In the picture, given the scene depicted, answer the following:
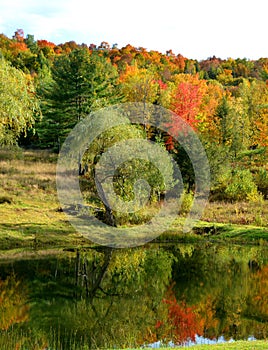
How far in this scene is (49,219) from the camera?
3378cm

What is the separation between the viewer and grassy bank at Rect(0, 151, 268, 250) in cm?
3075

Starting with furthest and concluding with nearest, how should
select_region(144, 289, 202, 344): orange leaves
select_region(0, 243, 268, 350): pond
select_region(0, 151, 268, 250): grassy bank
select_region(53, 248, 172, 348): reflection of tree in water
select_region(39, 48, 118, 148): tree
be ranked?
select_region(39, 48, 118, 148): tree, select_region(0, 151, 268, 250): grassy bank, select_region(53, 248, 172, 348): reflection of tree in water, select_region(0, 243, 268, 350): pond, select_region(144, 289, 202, 344): orange leaves

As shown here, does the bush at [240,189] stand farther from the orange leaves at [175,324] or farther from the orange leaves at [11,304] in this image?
the orange leaves at [11,304]

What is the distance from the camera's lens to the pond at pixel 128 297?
51.5ft

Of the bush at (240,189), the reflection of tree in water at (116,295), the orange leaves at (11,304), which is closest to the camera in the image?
the reflection of tree in water at (116,295)

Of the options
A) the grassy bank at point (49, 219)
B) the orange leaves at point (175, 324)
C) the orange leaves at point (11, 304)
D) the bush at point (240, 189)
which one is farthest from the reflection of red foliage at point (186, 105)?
the orange leaves at point (175, 324)

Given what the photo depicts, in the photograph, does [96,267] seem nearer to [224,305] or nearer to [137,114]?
[224,305]

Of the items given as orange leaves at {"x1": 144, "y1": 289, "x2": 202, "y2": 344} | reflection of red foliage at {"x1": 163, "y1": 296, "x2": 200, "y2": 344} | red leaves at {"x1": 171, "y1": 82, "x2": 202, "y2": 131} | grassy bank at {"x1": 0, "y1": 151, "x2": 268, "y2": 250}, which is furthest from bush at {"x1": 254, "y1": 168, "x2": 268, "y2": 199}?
orange leaves at {"x1": 144, "y1": 289, "x2": 202, "y2": 344}

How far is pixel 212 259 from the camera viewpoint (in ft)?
95.1

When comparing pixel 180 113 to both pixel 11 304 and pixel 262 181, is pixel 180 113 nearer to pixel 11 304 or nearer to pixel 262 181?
pixel 262 181

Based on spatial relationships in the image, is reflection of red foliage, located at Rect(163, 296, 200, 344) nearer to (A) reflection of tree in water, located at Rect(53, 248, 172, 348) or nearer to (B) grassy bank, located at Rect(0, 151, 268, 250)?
(A) reflection of tree in water, located at Rect(53, 248, 172, 348)

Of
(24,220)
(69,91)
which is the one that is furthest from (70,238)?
(69,91)

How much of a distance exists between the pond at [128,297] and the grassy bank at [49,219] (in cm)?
248

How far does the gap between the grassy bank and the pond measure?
2478 millimetres
